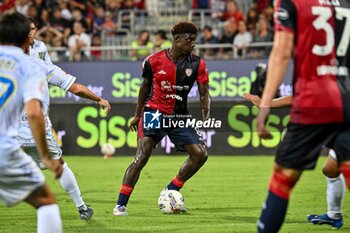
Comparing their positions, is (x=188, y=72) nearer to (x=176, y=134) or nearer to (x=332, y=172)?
(x=176, y=134)

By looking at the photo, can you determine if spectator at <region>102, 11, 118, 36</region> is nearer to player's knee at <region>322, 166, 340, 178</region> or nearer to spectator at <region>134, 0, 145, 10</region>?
spectator at <region>134, 0, 145, 10</region>

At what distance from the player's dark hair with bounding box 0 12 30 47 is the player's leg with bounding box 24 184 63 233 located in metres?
1.15

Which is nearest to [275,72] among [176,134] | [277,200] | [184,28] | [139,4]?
[277,200]

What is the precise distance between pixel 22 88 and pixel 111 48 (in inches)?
662

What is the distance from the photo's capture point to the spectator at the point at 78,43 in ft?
78.2

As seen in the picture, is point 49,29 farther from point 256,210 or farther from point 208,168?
point 256,210

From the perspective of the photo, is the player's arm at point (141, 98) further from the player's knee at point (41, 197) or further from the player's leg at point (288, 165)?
the player's leg at point (288, 165)

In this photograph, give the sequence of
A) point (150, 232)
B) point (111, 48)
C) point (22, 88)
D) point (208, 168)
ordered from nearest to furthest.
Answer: point (22, 88), point (150, 232), point (208, 168), point (111, 48)

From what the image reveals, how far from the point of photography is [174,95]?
11.3 meters

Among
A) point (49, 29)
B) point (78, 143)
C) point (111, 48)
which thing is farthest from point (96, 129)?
point (49, 29)

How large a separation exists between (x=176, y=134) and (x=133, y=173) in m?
Answer: 0.80

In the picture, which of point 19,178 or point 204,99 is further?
point 204,99

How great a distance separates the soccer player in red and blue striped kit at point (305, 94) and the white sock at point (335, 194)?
2.54 metres

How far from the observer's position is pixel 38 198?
6.64 m
